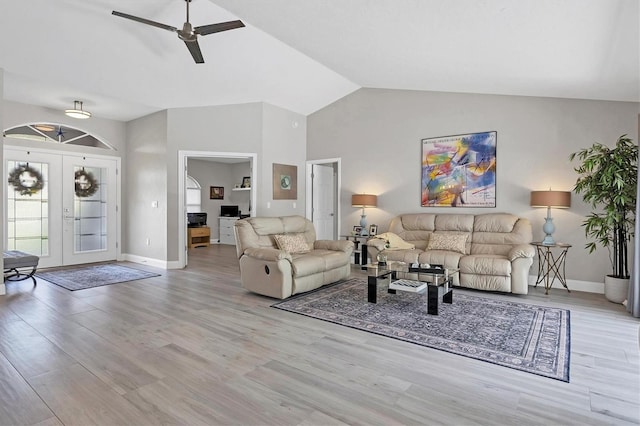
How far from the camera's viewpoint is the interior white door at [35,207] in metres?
5.82

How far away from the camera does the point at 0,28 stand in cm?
379

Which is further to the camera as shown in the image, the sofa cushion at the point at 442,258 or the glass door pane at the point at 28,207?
the glass door pane at the point at 28,207

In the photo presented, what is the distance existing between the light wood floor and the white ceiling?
107 inches

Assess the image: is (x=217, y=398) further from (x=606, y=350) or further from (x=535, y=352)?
(x=606, y=350)

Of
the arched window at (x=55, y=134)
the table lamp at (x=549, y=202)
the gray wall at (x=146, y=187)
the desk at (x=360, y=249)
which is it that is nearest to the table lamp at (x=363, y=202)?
the desk at (x=360, y=249)

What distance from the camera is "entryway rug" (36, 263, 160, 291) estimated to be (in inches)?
200

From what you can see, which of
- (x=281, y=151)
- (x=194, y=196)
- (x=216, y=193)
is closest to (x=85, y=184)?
(x=194, y=196)

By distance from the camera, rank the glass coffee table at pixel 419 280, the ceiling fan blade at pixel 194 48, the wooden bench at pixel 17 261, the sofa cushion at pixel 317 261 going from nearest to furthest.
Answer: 1. the ceiling fan blade at pixel 194 48
2. the glass coffee table at pixel 419 280
3. the sofa cushion at pixel 317 261
4. the wooden bench at pixel 17 261

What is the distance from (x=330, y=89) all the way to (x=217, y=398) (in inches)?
221

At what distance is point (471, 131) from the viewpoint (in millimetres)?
5645

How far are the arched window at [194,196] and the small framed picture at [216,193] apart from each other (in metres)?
0.34

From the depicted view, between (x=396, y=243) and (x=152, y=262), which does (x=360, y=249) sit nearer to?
(x=396, y=243)

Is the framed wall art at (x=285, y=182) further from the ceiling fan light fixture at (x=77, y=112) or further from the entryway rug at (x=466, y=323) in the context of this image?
the ceiling fan light fixture at (x=77, y=112)

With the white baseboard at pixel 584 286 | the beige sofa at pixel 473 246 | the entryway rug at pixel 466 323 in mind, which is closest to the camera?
the entryway rug at pixel 466 323
